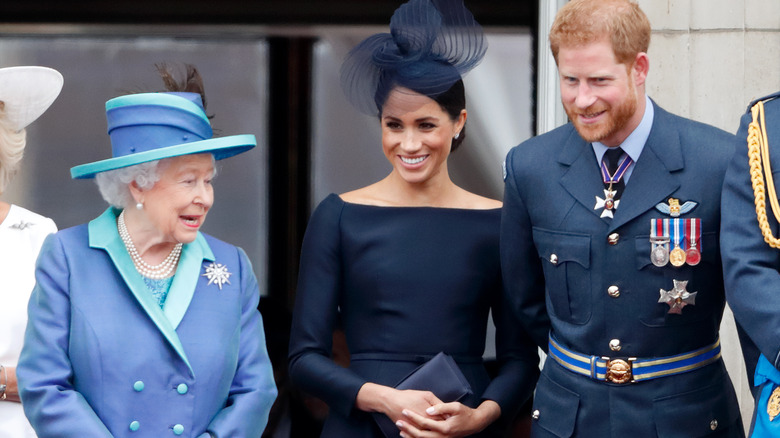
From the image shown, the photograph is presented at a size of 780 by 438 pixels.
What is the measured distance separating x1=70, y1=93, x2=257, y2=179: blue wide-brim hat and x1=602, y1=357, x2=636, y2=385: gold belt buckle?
42.9 inches

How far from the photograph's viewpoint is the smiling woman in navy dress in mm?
3455

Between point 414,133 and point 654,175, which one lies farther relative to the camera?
point 414,133

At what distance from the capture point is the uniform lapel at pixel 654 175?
3.05 metres

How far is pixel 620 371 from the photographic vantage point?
305cm

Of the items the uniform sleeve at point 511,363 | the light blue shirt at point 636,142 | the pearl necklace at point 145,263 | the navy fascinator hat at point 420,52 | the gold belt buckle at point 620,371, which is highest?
the navy fascinator hat at point 420,52

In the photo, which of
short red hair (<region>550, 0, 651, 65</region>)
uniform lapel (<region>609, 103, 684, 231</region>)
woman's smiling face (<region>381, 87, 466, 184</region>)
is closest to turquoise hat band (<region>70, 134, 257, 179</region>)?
woman's smiling face (<region>381, 87, 466, 184</region>)

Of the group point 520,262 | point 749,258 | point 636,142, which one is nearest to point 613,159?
point 636,142

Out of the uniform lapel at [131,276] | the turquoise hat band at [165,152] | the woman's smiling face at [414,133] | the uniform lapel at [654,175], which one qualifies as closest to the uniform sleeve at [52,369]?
the uniform lapel at [131,276]

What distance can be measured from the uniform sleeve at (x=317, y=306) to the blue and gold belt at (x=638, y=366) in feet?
2.23

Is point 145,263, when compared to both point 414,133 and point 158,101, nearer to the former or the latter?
point 158,101

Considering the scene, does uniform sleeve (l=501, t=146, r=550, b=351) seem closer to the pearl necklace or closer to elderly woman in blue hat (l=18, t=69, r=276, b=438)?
elderly woman in blue hat (l=18, t=69, r=276, b=438)

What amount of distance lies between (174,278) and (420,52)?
Answer: 1.01 metres

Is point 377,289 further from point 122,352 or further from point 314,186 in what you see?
point 314,186

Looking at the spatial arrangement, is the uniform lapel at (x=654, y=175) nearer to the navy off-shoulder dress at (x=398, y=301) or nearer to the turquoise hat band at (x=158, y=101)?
the navy off-shoulder dress at (x=398, y=301)
